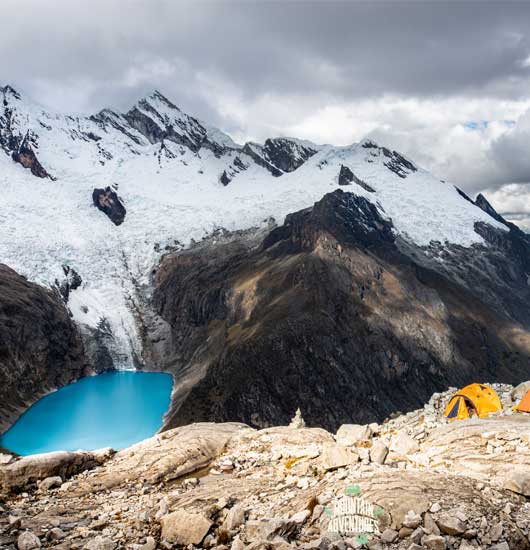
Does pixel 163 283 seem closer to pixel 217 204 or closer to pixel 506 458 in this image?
pixel 217 204

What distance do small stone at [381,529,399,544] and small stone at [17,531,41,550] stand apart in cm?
646

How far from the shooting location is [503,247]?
19750 cm

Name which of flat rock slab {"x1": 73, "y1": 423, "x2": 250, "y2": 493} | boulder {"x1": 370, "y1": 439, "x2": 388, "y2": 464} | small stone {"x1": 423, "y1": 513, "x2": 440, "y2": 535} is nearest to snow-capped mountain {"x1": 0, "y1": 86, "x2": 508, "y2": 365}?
flat rock slab {"x1": 73, "y1": 423, "x2": 250, "y2": 493}

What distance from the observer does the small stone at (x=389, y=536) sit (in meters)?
7.85

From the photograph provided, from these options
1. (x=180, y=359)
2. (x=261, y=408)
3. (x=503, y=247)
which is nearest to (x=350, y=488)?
(x=261, y=408)

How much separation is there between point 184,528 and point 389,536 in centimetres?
408

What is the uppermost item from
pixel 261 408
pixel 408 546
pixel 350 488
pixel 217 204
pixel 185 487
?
pixel 217 204

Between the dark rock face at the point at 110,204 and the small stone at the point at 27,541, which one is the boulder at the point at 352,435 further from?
the dark rock face at the point at 110,204

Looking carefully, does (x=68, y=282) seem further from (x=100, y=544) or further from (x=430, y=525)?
(x=430, y=525)

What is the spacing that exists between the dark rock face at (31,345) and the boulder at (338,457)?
7901 centimetres

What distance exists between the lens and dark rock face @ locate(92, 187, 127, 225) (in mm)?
173875

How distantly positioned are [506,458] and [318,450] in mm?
4847

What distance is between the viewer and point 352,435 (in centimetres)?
1370

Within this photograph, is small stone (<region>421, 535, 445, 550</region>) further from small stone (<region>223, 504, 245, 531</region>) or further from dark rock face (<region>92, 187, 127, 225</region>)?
dark rock face (<region>92, 187, 127, 225</region>)
